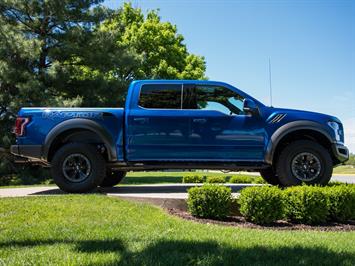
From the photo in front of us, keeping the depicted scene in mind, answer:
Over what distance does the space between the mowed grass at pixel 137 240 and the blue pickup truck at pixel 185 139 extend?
62.9 inches

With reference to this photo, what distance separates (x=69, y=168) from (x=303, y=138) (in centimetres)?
435

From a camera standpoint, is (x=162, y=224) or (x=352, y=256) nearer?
(x=352, y=256)

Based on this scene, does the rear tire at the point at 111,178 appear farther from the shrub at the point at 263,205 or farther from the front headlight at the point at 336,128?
the front headlight at the point at 336,128

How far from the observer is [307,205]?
6.26m

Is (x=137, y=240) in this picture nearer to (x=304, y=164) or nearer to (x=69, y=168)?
(x=69, y=168)

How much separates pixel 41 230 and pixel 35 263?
1.30 meters

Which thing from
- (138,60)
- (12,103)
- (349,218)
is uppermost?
(138,60)

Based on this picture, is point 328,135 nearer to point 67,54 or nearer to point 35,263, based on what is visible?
point 35,263

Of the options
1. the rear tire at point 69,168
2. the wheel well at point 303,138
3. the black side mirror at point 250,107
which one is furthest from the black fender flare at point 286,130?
the rear tire at point 69,168

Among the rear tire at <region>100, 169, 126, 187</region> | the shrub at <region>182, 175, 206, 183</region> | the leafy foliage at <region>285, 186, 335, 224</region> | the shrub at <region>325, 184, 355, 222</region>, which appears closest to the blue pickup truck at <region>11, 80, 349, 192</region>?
the shrub at <region>325, 184, 355, 222</region>

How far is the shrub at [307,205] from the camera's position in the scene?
6266 millimetres

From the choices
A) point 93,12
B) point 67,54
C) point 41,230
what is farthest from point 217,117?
point 93,12

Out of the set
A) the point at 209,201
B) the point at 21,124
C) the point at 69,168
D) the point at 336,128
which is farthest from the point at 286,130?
the point at 21,124

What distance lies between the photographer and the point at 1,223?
5.46 m
